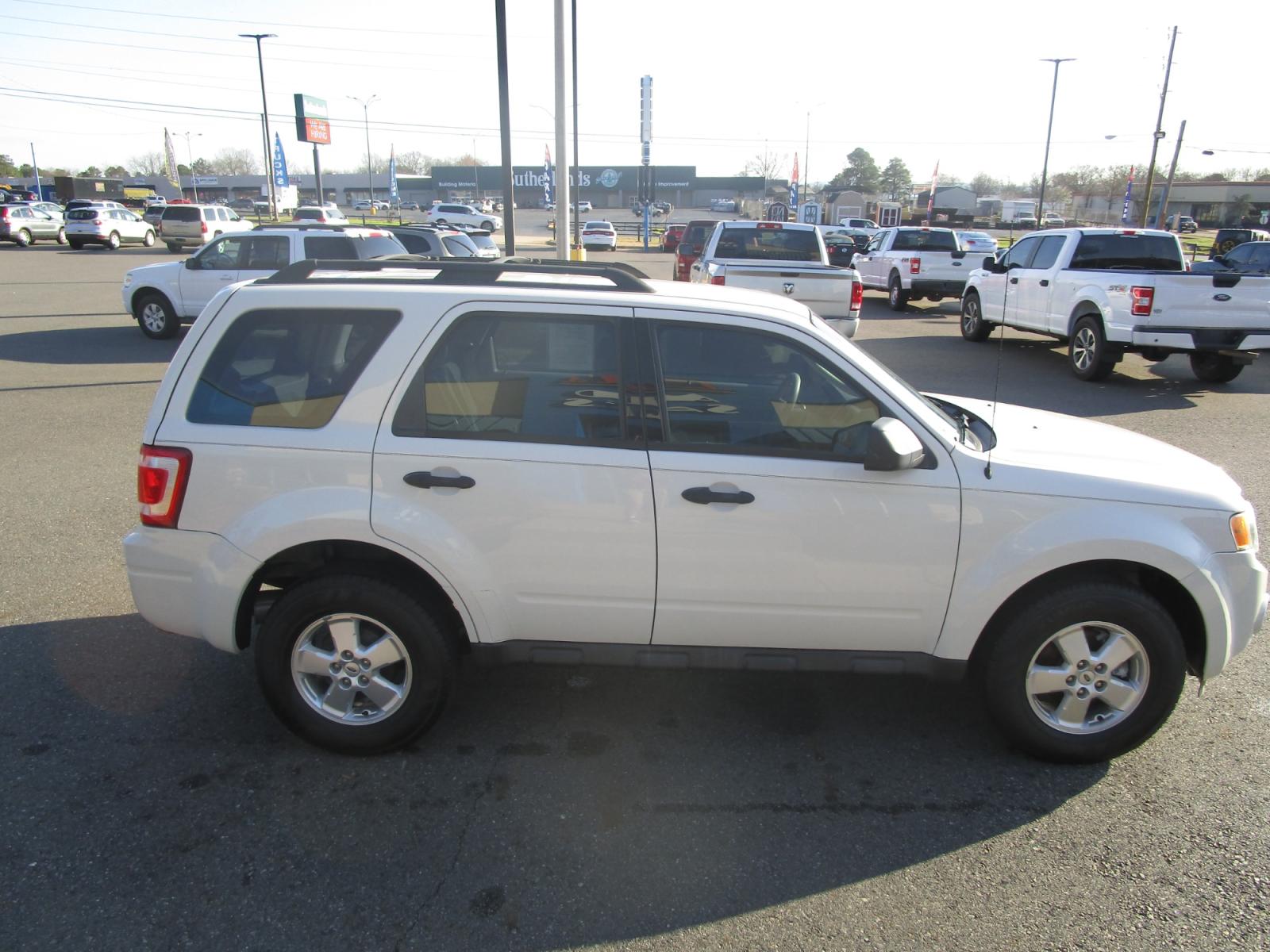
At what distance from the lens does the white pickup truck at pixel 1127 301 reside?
1084cm

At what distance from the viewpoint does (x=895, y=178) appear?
401ft

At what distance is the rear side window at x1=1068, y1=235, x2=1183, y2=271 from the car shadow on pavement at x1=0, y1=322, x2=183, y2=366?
1307 centimetres

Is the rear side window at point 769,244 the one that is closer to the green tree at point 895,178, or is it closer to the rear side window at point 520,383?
the rear side window at point 520,383

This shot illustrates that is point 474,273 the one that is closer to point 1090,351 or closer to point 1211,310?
point 1211,310

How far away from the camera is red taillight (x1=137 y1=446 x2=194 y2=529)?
3.42 meters

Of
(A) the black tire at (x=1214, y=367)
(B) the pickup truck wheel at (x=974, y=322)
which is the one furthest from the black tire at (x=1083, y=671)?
(B) the pickup truck wheel at (x=974, y=322)

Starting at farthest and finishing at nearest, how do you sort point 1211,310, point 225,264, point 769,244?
point 769,244 < point 225,264 < point 1211,310

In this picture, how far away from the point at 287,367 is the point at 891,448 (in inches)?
91.7

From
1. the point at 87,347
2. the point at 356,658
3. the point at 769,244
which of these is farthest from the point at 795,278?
the point at 87,347

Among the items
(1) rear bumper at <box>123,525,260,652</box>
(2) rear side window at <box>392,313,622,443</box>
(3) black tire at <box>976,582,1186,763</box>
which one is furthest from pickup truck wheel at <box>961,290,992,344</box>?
(1) rear bumper at <box>123,525,260,652</box>

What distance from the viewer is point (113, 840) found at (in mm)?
3055

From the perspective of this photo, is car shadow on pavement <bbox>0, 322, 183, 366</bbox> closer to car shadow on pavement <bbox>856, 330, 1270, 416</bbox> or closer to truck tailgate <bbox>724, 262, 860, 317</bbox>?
truck tailgate <bbox>724, 262, 860, 317</bbox>

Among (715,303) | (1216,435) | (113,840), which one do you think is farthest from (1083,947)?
(1216,435)

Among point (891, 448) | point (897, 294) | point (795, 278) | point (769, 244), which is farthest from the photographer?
point (897, 294)
